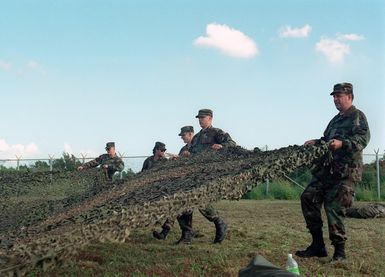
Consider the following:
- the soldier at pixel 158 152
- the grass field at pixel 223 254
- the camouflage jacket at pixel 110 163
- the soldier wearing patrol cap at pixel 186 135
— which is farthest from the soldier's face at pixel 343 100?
the camouflage jacket at pixel 110 163

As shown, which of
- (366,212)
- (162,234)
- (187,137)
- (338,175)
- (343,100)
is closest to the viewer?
(338,175)

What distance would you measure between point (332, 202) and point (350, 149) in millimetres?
560

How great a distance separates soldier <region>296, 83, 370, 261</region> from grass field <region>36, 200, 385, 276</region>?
0.29 meters

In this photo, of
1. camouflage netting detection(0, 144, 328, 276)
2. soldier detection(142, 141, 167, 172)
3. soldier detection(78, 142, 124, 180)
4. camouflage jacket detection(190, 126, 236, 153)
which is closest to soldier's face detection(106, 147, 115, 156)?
soldier detection(78, 142, 124, 180)

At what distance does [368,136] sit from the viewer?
5.29 meters

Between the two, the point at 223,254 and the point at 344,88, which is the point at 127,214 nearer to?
the point at 223,254

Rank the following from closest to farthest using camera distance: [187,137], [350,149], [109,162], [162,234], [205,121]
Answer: [350,149] < [162,234] < [205,121] < [187,137] < [109,162]

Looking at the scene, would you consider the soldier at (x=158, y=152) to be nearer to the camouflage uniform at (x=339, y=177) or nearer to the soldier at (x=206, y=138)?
the soldier at (x=206, y=138)

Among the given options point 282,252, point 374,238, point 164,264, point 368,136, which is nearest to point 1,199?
point 164,264

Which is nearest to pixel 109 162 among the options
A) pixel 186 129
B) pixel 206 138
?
pixel 186 129

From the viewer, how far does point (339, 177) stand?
5.30m

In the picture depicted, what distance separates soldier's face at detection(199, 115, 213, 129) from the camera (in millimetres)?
7559

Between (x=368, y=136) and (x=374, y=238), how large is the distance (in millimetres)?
2531

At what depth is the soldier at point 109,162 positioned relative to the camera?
9.29m
